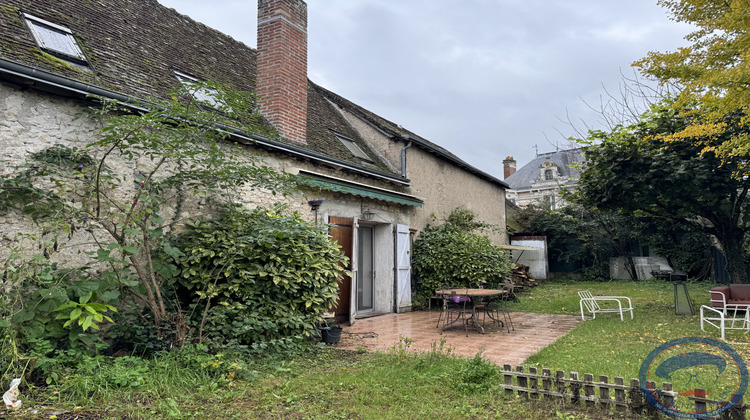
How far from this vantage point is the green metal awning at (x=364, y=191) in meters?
8.19

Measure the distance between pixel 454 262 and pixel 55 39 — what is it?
29.4 ft

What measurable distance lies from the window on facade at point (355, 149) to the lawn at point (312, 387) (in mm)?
5744

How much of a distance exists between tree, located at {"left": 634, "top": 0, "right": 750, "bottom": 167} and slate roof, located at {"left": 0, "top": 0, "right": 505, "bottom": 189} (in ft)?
18.8

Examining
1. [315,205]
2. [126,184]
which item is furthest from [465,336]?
[126,184]

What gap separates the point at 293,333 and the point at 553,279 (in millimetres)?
18206

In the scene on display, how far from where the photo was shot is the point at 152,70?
7543 millimetres

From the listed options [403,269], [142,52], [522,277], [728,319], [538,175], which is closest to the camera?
[728,319]

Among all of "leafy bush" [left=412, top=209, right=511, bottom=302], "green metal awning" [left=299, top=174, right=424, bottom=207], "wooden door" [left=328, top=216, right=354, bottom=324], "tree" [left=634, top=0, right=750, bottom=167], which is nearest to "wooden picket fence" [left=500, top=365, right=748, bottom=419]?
"green metal awning" [left=299, top=174, right=424, bottom=207]

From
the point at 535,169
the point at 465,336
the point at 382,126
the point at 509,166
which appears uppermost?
the point at 535,169

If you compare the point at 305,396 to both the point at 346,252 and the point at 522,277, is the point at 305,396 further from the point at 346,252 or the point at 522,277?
the point at 522,277

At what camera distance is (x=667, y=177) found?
8.70 meters

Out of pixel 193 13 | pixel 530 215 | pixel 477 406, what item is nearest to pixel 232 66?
pixel 193 13

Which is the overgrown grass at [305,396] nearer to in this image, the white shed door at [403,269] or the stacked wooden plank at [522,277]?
the white shed door at [403,269]

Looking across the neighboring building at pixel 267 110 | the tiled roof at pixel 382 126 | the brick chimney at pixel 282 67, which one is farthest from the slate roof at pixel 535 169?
the brick chimney at pixel 282 67
